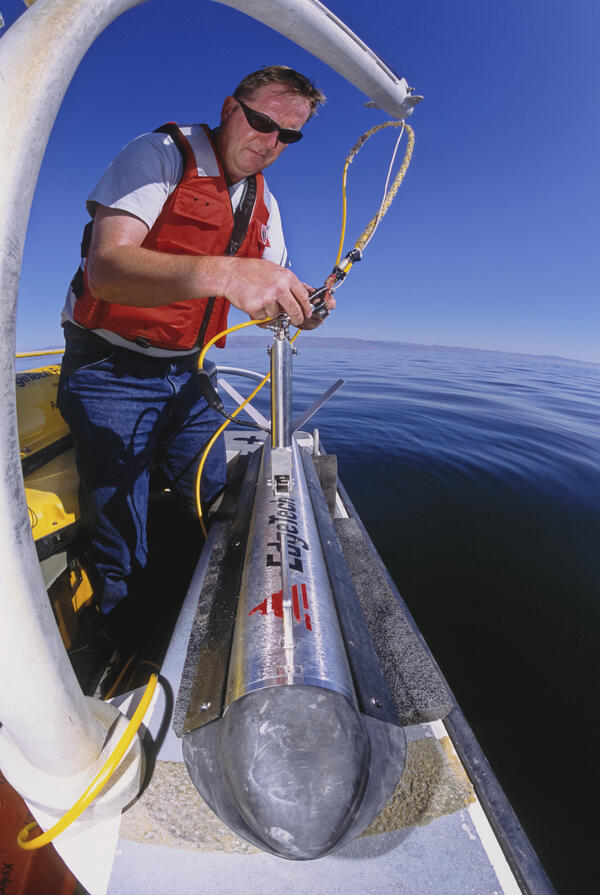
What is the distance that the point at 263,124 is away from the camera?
4.98 ft

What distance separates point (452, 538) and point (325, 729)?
2.73 meters

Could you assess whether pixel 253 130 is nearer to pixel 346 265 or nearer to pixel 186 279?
pixel 346 265

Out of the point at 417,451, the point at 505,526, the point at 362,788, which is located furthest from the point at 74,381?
the point at 417,451

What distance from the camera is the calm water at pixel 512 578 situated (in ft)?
5.62

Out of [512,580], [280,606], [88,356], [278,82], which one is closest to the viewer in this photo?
[280,606]

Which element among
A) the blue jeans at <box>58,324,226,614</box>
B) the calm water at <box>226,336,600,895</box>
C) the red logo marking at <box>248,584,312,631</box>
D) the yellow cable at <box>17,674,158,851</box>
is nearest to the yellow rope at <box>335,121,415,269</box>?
the blue jeans at <box>58,324,226,614</box>

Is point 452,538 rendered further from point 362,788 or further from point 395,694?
point 362,788

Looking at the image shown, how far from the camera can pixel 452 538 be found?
10.7ft

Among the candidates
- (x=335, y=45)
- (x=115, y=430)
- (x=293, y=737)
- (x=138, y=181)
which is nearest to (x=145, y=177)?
(x=138, y=181)

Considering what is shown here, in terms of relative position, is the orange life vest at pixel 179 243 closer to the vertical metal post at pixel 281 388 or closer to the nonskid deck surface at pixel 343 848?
the vertical metal post at pixel 281 388

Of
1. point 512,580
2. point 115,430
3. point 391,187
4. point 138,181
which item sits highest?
point 391,187

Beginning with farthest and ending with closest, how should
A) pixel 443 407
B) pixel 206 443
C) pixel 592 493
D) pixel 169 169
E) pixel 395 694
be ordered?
pixel 443 407, pixel 592 493, pixel 206 443, pixel 169 169, pixel 395 694

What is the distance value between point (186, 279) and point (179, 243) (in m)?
0.75

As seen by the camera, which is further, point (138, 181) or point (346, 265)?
point (346, 265)
